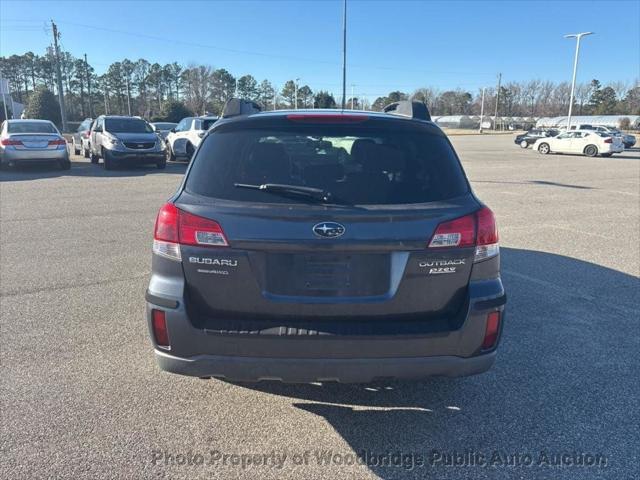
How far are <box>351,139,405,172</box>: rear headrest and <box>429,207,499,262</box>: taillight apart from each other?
1.57ft

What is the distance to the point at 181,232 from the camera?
102 inches

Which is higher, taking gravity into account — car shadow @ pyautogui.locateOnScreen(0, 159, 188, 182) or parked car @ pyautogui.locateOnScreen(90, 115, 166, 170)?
parked car @ pyautogui.locateOnScreen(90, 115, 166, 170)

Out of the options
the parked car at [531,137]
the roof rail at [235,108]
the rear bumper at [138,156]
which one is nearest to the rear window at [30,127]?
the rear bumper at [138,156]

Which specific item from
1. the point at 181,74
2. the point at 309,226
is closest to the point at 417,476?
the point at 309,226

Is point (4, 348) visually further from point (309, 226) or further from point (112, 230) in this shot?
point (112, 230)

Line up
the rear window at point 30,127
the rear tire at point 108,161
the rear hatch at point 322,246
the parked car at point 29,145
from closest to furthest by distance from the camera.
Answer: the rear hatch at point 322,246 < the parked car at point 29,145 < the rear window at point 30,127 < the rear tire at point 108,161

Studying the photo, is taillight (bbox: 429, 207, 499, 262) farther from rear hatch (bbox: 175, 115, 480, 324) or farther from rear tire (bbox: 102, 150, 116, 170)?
rear tire (bbox: 102, 150, 116, 170)

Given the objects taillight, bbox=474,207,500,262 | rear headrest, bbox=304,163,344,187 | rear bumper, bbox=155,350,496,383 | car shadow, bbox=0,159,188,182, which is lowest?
car shadow, bbox=0,159,188,182

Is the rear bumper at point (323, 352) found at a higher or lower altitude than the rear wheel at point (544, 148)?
lower

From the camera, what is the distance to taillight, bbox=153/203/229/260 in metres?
2.54

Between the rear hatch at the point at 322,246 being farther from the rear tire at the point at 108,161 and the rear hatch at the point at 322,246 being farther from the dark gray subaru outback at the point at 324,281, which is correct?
the rear tire at the point at 108,161

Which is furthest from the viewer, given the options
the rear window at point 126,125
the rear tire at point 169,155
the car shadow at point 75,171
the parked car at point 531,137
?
the parked car at point 531,137

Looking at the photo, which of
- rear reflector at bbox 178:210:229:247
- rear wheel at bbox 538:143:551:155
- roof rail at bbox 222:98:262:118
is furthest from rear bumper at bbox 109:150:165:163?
rear wheel at bbox 538:143:551:155

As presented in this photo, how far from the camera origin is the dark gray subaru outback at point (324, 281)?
249 centimetres
